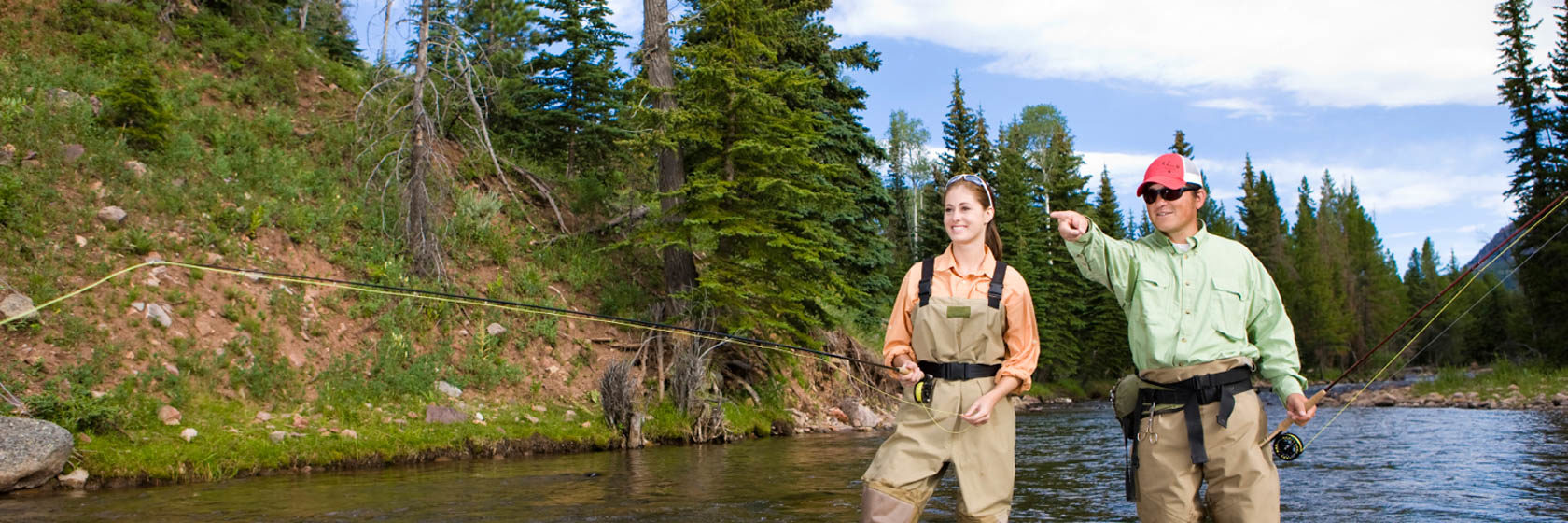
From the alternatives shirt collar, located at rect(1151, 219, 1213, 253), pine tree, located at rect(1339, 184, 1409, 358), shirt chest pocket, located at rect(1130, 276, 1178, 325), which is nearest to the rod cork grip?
shirt chest pocket, located at rect(1130, 276, 1178, 325)

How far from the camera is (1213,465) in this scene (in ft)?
12.3

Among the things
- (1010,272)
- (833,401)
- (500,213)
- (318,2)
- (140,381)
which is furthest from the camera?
(318,2)

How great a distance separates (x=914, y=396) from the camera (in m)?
3.94

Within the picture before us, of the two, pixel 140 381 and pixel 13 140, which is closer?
pixel 140 381

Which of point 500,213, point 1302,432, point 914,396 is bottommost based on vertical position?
point 1302,432

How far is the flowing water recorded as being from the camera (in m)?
7.62

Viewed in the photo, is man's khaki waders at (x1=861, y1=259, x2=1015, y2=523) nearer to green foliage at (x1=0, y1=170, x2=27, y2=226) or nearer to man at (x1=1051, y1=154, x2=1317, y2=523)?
man at (x1=1051, y1=154, x2=1317, y2=523)

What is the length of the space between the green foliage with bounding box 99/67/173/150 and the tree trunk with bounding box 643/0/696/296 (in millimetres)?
7876

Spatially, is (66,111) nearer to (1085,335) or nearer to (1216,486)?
(1216,486)

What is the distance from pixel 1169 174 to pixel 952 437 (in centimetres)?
142

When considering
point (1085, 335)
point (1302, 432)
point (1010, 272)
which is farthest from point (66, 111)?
point (1085, 335)

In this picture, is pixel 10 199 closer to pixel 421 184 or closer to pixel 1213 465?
pixel 421 184

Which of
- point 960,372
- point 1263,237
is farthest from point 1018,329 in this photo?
point 1263,237

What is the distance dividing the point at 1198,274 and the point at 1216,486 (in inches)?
33.4
